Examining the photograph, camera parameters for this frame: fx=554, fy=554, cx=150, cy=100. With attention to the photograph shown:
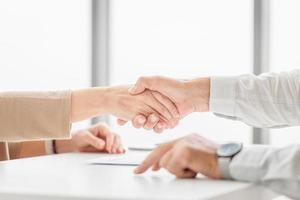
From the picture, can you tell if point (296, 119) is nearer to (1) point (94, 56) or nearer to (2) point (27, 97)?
(2) point (27, 97)

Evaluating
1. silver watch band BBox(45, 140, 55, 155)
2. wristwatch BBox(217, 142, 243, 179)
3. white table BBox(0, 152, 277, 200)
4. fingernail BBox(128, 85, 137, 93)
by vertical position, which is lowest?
silver watch band BBox(45, 140, 55, 155)

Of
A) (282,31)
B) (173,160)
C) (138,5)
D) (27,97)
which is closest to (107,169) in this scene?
(173,160)

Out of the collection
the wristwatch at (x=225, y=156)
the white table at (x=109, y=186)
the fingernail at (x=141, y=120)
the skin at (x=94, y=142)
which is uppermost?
the wristwatch at (x=225, y=156)

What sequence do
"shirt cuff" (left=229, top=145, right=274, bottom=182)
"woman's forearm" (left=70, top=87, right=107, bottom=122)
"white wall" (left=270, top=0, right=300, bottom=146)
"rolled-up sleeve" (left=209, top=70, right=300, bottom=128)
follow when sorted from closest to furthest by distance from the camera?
"shirt cuff" (left=229, top=145, right=274, bottom=182) → "rolled-up sleeve" (left=209, top=70, right=300, bottom=128) → "woman's forearm" (left=70, top=87, right=107, bottom=122) → "white wall" (left=270, top=0, right=300, bottom=146)

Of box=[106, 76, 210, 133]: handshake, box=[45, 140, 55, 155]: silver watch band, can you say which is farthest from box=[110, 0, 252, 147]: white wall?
box=[45, 140, 55, 155]: silver watch band

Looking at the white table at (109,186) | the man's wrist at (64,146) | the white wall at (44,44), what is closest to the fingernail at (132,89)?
the man's wrist at (64,146)

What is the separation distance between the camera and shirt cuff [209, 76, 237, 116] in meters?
1.55

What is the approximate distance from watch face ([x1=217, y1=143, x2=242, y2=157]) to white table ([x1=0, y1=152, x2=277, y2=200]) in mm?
52

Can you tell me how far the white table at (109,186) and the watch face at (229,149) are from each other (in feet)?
0.17

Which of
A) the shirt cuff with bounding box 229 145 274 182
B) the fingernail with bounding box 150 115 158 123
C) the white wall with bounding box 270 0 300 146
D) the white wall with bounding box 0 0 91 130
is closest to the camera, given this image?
the shirt cuff with bounding box 229 145 274 182

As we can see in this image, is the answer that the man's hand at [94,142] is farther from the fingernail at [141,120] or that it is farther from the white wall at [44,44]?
the white wall at [44,44]

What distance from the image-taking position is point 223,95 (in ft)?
5.22

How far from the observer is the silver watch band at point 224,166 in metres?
0.97

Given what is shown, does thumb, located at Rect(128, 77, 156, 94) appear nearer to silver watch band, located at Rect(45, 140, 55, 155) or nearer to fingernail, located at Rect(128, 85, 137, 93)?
fingernail, located at Rect(128, 85, 137, 93)
